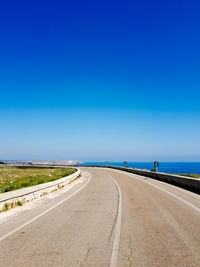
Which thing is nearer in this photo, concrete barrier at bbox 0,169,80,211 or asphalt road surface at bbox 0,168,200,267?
asphalt road surface at bbox 0,168,200,267

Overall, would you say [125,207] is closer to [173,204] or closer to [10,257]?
[173,204]

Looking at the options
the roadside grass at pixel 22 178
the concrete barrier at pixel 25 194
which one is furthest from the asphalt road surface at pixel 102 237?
the roadside grass at pixel 22 178

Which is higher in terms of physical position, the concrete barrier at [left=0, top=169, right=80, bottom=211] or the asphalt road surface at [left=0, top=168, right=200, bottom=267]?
the concrete barrier at [left=0, top=169, right=80, bottom=211]

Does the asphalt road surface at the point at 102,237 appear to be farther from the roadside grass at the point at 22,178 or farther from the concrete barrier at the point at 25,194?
the roadside grass at the point at 22,178

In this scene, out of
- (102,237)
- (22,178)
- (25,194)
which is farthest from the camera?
(22,178)

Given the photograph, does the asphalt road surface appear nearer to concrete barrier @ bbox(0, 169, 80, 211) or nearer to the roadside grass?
concrete barrier @ bbox(0, 169, 80, 211)

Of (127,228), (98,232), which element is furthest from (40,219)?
(127,228)

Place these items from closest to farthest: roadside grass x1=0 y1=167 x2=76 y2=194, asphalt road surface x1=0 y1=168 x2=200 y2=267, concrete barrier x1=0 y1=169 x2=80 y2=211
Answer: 1. asphalt road surface x1=0 y1=168 x2=200 y2=267
2. concrete barrier x1=0 y1=169 x2=80 y2=211
3. roadside grass x1=0 y1=167 x2=76 y2=194

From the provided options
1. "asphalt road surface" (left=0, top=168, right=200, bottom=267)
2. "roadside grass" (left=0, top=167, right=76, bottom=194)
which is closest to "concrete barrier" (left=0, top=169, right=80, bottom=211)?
"asphalt road surface" (left=0, top=168, right=200, bottom=267)

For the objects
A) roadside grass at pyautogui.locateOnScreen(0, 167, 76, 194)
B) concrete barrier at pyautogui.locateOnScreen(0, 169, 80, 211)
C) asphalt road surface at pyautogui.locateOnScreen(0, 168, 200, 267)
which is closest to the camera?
asphalt road surface at pyautogui.locateOnScreen(0, 168, 200, 267)

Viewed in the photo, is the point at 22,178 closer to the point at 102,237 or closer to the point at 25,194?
the point at 25,194

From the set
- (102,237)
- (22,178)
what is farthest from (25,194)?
(22,178)

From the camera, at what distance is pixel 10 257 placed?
4.62 metres

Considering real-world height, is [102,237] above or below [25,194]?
below
